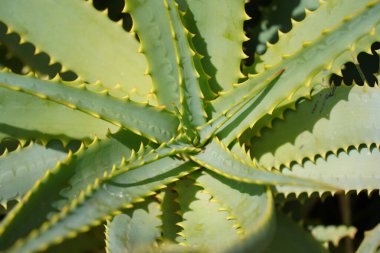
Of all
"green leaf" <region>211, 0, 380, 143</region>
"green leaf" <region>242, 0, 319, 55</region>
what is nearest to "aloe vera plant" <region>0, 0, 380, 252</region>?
"green leaf" <region>211, 0, 380, 143</region>

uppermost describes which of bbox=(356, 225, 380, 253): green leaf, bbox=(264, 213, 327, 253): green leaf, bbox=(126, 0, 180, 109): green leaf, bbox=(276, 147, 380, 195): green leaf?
bbox=(126, 0, 180, 109): green leaf

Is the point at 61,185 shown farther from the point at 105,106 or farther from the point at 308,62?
the point at 308,62

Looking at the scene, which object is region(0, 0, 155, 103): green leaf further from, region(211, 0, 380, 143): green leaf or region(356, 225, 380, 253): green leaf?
region(356, 225, 380, 253): green leaf

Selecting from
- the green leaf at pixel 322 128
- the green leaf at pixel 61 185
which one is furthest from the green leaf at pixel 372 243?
the green leaf at pixel 61 185

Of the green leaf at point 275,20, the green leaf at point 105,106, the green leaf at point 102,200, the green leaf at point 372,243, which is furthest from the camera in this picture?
the green leaf at point 275,20

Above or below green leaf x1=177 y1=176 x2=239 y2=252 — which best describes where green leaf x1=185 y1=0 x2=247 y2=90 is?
above

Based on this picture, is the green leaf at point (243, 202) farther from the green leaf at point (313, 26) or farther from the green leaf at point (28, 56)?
the green leaf at point (28, 56)
